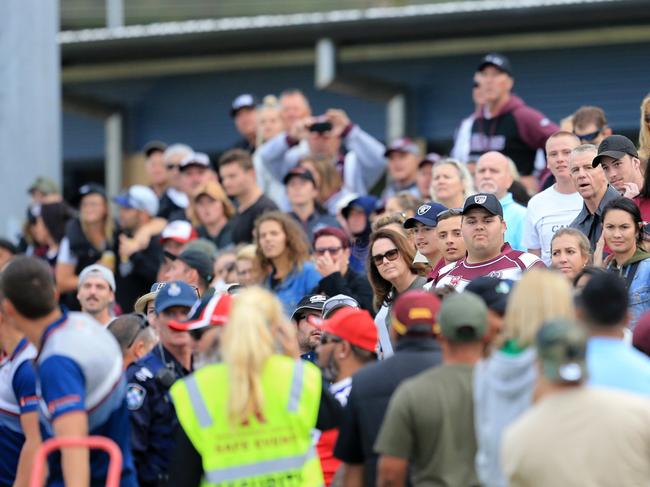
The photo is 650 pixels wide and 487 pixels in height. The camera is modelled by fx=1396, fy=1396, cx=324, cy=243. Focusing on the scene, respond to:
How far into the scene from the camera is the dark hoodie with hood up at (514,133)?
11.8 metres

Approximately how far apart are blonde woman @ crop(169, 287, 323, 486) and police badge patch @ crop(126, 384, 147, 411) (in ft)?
4.37

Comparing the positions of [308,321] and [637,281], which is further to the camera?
[308,321]

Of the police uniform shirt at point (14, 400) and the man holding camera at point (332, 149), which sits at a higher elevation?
the man holding camera at point (332, 149)

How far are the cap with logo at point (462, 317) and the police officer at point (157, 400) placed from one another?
6.61 feet

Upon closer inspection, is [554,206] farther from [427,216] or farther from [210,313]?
[210,313]

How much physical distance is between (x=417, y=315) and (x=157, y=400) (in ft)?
5.94

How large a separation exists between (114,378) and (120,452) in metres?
0.34

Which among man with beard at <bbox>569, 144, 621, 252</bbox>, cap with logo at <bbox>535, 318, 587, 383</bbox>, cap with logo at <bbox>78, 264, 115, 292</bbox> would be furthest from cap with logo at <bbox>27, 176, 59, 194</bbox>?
cap with logo at <bbox>535, 318, 587, 383</bbox>

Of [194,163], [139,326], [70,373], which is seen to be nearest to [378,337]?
[139,326]

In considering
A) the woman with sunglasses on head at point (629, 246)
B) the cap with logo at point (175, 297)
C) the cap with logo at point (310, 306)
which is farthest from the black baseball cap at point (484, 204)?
the cap with logo at point (175, 297)

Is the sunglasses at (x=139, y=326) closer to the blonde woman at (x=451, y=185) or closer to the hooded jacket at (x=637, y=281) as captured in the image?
the hooded jacket at (x=637, y=281)

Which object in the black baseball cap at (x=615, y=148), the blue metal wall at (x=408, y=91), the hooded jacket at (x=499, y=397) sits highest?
the blue metal wall at (x=408, y=91)

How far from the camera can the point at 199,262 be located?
1060 centimetres

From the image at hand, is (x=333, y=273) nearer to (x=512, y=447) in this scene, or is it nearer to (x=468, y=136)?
(x=468, y=136)
